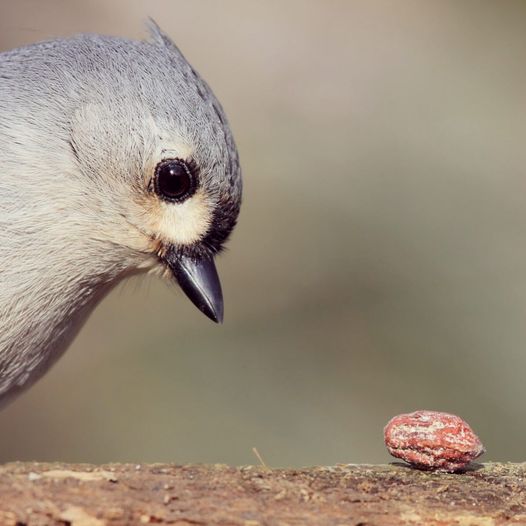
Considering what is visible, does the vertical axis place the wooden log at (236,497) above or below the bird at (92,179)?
below

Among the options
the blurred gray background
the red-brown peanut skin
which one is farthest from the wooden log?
the blurred gray background

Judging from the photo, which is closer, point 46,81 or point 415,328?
point 46,81

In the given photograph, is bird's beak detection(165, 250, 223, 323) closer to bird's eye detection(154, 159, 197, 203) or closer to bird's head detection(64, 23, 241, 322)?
bird's head detection(64, 23, 241, 322)

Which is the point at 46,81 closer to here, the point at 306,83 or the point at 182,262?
the point at 182,262

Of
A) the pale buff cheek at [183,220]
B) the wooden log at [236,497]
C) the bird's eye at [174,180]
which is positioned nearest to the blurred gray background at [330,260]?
the pale buff cheek at [183,220]

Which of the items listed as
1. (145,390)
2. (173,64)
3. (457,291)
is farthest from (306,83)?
(173,64)

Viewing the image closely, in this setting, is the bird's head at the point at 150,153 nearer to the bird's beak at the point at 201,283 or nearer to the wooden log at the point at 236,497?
the bird's beak at the point at 201,283

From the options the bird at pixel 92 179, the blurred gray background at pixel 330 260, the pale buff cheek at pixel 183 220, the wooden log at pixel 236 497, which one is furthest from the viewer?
the blurred gray background at pixel 330 260
